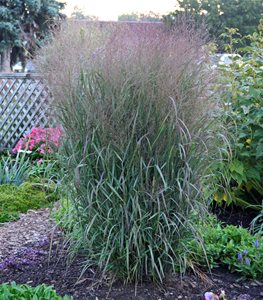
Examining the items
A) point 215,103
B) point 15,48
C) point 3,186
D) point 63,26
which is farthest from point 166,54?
point 15,48

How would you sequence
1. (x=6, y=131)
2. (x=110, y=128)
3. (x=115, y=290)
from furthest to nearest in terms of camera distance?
(x=6, y=131) → (x=115, y=290) → (x=110, y=128)

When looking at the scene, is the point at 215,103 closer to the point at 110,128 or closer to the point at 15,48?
the point at 110,128

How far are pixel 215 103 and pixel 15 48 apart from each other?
13.8 m

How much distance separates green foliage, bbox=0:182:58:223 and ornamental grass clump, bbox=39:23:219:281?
189cm

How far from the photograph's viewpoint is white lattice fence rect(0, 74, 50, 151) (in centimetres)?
782

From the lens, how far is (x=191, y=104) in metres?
2.60

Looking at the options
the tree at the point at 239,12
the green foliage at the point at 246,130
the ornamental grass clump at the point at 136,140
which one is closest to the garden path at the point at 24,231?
the ornamental grass clump at the point at 136,140

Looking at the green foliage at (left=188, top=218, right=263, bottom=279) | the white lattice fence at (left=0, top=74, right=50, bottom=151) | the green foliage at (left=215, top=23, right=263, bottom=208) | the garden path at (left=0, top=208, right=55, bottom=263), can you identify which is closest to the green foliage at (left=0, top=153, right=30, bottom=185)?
the garden path at (left=0, top=208, right=55, bottom=263)

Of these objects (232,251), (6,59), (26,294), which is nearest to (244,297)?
(232,251)

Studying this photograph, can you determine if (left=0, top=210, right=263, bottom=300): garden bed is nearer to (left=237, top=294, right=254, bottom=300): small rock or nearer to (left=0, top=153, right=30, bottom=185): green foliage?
(left=237, top=294, right=254, bottom=300): small rock

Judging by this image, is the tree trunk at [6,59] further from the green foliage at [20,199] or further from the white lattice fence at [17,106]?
the green foliage at [20,199]

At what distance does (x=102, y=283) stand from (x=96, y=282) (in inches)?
1.6

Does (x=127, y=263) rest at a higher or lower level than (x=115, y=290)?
higher

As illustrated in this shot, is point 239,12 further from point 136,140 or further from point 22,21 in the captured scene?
point 136,140
